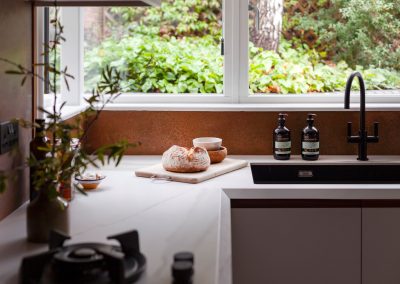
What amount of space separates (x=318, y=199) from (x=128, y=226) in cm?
93

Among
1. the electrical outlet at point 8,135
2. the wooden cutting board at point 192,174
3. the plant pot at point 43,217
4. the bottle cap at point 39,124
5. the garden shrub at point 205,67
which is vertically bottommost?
the plant pot at point 43,217

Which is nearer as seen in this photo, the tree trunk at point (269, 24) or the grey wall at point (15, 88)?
the grey wall at point (15, 88)

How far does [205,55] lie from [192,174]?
3.07 ft

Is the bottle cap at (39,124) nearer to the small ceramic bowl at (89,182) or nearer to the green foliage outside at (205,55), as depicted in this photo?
the small ceramic bowl at (89,182)

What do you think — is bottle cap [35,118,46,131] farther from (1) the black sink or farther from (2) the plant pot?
(1) the black sink

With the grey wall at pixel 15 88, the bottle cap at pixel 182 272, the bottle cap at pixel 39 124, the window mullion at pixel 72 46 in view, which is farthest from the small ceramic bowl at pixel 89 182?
the bottle cap at pixel 182 272

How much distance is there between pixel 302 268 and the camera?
2711 millimetres

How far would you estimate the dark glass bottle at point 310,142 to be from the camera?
10.5 feet

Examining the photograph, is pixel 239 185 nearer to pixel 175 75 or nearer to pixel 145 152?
pixel 145 152

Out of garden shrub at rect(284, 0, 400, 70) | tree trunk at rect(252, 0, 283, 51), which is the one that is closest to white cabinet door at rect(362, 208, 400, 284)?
garden shrub at rect(284, 0, 400, 70)

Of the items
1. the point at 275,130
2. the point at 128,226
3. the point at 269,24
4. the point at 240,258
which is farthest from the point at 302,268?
the point at 269,24

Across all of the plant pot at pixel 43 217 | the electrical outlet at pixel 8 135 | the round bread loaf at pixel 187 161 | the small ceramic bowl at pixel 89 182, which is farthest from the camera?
the round bread loaf at pixel 187 161

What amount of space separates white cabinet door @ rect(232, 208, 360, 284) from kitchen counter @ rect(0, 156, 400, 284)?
0.26 feet

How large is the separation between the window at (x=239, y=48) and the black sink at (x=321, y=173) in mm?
420
